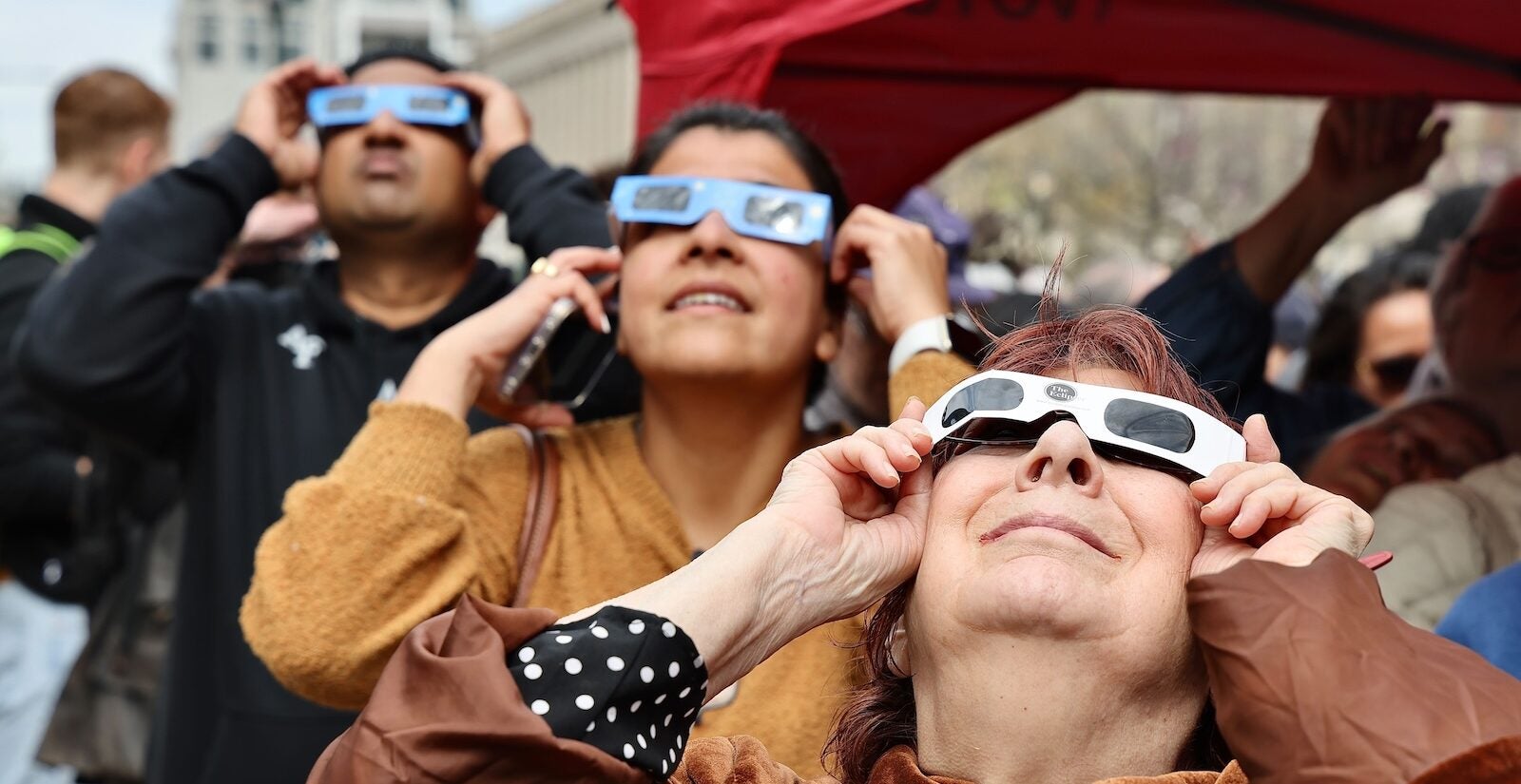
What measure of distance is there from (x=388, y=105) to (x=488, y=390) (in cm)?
93

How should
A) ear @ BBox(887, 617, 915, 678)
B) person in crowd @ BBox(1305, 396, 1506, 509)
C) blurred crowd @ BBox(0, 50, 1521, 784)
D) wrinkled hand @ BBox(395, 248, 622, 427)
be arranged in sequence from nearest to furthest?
ear @ BBox(887, 617, 915, 678) < blurred crowd @ BBox(0, 50, 1521, 784) < wrinkled hand @ BBox(395, 248, 622, 427) < person in crowd @ BBox(1305, 396, 1506, 509)

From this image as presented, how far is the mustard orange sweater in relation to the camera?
2.60 meters

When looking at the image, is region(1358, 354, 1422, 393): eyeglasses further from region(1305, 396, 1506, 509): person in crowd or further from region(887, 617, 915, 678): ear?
region(887, 617, 915, 678): ear

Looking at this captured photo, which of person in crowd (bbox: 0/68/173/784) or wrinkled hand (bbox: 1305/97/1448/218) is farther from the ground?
wrinkled hand (bbox: 1305/97/1448/218)

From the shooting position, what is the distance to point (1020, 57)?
11.6 feet

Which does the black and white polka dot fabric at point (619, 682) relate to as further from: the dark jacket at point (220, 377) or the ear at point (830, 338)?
the dark jacket at point (220, 377)

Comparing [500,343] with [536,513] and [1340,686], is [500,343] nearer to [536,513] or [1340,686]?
[536,513]

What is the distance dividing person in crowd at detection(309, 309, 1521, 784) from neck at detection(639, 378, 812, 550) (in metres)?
0.66

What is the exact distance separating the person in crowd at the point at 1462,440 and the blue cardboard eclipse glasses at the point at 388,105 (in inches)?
85.0

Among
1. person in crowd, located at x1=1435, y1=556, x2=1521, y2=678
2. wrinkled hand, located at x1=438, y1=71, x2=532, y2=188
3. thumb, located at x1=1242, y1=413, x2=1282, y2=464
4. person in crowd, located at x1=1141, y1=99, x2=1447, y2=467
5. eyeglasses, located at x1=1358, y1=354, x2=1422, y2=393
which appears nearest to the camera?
thumb, located at x1=1242, y1=413, x2=1282, y2=464

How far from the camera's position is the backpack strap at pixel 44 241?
474cm

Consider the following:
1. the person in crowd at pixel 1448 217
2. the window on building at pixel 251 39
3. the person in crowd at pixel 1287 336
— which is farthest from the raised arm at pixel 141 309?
the window on building at pixel 251 39

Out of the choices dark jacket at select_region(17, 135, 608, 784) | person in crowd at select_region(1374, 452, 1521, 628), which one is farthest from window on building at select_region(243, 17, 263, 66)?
person in crowd at select_region(1374, 452, 1521, 628)

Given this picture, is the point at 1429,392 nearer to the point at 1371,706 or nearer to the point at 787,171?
the point at 787,171
